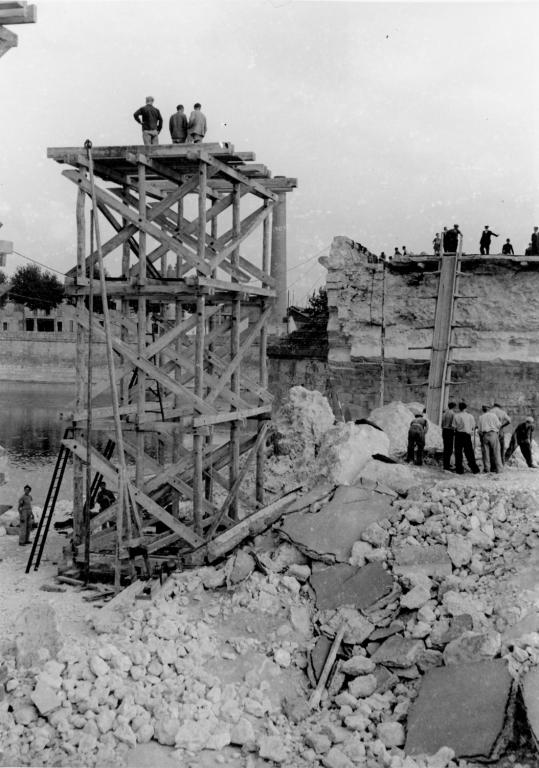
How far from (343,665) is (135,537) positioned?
13.7ft

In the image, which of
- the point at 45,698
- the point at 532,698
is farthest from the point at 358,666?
the point at 45,698

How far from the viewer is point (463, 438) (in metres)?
12.1

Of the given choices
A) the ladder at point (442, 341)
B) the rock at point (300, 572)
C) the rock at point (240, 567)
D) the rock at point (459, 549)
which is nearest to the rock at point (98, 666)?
the rock at point (240, 567)

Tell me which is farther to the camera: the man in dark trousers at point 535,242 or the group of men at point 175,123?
the man in dark trousers at point 535,242

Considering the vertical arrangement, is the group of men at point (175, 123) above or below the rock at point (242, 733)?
above

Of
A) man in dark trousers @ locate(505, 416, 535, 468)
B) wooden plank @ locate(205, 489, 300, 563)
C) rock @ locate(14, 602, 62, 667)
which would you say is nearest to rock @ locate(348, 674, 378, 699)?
wooden plank @ locate(205, 489, 300, 563)

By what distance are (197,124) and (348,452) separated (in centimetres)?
562

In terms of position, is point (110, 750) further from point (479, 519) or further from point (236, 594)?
point (479, 519)

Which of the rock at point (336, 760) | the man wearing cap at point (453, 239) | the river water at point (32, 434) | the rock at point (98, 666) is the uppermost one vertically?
the man wearing cap at point (453, 239)

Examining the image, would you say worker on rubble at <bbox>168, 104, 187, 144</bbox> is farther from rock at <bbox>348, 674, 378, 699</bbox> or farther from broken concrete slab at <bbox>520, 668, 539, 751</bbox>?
broken concrete slab at <bbox>520, 668, 539, 751</bbox>

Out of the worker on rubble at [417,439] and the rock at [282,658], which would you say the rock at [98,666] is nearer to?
the rock at [282,658]

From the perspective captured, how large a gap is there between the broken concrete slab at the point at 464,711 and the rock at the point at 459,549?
1643mm

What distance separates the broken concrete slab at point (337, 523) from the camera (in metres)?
8.49

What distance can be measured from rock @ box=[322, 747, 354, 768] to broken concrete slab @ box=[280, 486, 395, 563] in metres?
2.57
